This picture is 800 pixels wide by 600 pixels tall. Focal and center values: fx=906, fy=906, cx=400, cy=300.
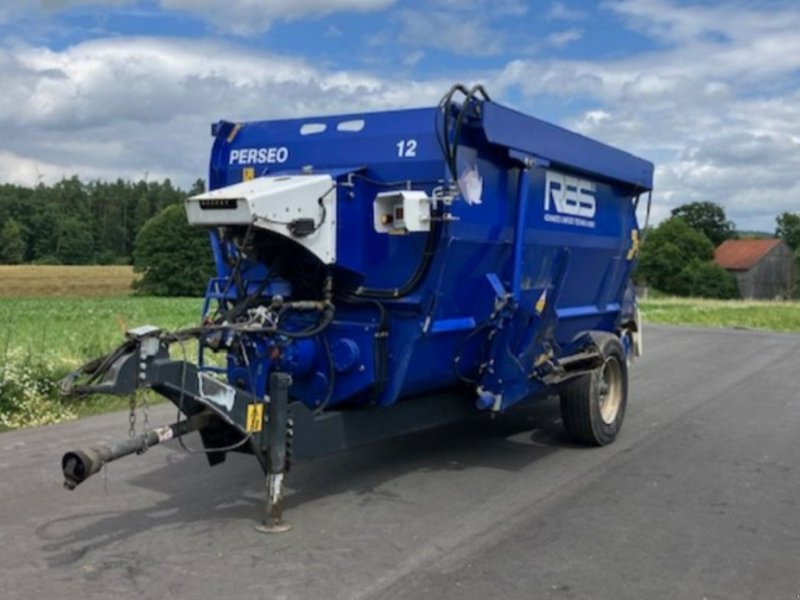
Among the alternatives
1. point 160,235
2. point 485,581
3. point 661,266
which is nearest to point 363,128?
point 485,581

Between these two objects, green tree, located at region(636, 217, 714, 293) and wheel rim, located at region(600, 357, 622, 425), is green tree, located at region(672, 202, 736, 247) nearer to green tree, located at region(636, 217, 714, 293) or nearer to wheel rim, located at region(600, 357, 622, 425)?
green tree, located at region(636, 217, 714, 293)

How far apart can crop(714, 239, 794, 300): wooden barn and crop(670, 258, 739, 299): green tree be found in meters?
4.80

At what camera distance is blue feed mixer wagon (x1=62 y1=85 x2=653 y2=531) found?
18.1 ft

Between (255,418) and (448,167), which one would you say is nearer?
(255,418)

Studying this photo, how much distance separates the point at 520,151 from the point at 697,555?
3.09 meters

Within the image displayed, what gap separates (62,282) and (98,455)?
6787 centimetres

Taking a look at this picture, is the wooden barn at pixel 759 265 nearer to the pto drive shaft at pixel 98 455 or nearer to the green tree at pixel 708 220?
the green tree at pixel 708 220

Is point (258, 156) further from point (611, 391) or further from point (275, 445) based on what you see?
point (611, 391)

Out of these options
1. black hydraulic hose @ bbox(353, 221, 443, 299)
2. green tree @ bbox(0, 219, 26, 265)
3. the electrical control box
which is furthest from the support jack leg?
green tree @ bbox(0, 219, 26, 265)

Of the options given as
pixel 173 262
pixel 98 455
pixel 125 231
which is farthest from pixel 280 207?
pixel 125 231

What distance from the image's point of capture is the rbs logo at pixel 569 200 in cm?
739

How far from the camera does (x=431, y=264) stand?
20.0 ft

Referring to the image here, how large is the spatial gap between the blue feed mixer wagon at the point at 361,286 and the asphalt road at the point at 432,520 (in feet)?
1.49

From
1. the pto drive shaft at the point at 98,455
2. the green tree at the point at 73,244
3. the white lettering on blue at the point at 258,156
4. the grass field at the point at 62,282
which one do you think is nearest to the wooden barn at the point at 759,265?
the grass field at the point at 62,282
